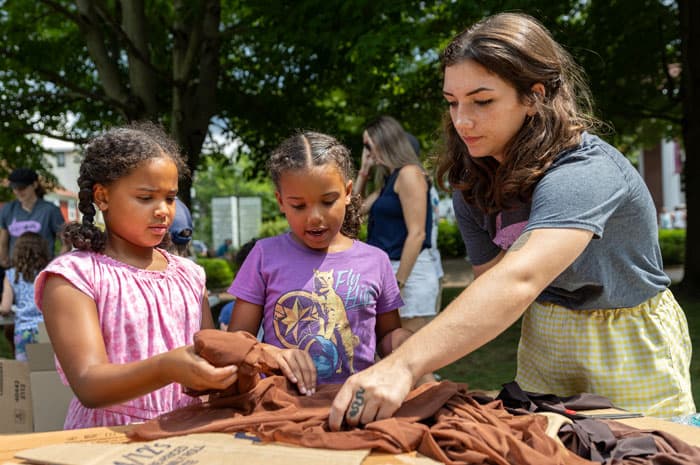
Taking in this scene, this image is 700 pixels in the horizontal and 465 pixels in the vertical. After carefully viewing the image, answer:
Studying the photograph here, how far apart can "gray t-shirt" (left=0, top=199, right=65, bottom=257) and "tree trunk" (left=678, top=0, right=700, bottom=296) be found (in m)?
8.62

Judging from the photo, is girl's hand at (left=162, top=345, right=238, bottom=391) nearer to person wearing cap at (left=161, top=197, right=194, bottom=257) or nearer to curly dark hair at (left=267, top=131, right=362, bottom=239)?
curly dark hair at (left=267, top=131, right=362, bottom=239)

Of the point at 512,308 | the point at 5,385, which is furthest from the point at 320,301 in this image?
the point at 5,385

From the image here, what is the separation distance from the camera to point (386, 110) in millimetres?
11984

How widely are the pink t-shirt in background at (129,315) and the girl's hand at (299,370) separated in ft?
1.36

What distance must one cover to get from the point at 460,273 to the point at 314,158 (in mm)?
15817

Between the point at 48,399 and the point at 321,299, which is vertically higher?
the point at 321,299

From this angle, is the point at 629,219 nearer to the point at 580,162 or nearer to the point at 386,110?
the point at 580,162

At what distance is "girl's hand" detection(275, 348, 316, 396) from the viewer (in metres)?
1.79

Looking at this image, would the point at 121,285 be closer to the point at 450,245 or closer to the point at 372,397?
the point at 372,397

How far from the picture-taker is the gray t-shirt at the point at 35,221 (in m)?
6.62

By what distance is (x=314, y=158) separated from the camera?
223 centimetres

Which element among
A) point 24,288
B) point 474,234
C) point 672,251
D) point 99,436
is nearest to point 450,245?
point 672,251

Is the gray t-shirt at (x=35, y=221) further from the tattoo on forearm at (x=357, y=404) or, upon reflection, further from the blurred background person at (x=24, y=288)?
the tattoo on forearm at (x=357, y=404)

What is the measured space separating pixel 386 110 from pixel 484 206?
33.0ft
